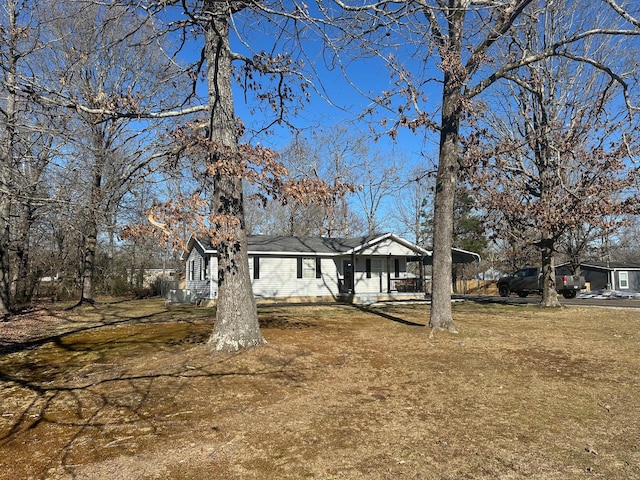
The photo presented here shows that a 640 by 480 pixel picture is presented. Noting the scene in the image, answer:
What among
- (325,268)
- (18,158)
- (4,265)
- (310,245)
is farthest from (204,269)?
(18,158)

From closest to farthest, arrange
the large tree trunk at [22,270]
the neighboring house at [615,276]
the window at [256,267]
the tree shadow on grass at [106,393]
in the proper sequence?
the tree shadow on grass at [106,393]
the large tree trunk at [22,270]
the window at [256,267]
the neighboring house at [615,276]

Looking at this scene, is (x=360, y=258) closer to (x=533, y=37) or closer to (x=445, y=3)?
(x=533, y=37)

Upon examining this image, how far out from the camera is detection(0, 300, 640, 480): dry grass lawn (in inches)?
135

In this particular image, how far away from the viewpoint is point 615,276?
32.9 m

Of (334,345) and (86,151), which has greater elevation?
(86,151)

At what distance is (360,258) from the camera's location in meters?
24.1

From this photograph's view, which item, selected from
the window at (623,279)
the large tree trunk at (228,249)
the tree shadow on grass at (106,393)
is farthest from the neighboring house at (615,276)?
the tree shadow on grass at (106,393)

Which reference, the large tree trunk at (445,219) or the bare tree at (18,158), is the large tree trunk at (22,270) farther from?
the large tree trunk at (445,219)

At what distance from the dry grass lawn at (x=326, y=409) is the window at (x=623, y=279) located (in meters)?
28.6

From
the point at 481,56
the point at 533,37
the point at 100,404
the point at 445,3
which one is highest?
the point at 533,37

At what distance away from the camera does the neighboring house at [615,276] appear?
32812 mm

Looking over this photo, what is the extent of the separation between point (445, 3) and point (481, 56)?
181 cm

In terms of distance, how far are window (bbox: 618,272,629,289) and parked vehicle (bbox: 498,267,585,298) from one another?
895 cm

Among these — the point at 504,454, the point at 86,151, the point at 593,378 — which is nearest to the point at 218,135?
the point at 86,151
